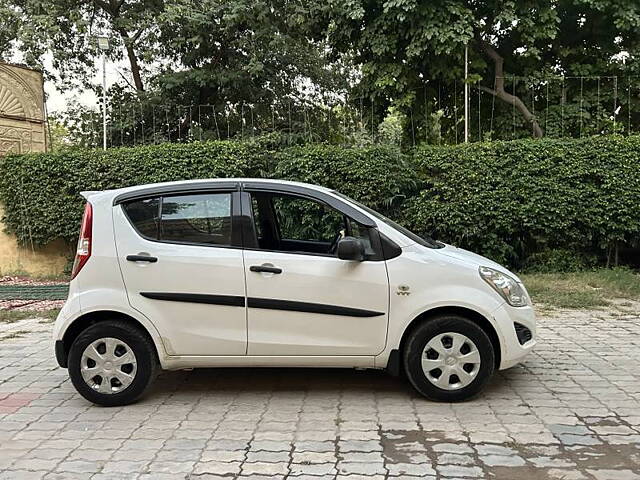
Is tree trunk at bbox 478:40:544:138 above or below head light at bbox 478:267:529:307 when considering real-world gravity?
above

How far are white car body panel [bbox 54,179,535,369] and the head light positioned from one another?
6 cm

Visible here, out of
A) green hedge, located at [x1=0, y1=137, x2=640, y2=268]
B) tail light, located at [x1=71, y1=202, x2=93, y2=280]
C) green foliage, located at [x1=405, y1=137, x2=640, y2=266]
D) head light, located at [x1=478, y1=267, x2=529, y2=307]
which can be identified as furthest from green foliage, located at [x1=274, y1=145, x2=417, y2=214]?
tail light, located at [x1=71, y1=202, x2=93, y2=280]

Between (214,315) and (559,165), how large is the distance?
7584 mm

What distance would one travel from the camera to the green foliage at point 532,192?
31.4 ft

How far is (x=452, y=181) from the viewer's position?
991cm

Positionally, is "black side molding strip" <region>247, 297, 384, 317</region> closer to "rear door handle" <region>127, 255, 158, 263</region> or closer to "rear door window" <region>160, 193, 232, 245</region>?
"rear door window" <region>160, 193, 232, 245</region>

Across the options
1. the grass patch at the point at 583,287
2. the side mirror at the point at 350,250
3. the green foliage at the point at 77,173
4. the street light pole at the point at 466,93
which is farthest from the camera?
the street light pole at the point at 466,93

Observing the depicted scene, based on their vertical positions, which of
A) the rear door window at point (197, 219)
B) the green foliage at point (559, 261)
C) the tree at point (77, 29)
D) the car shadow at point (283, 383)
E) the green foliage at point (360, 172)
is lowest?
the car shadow at point (283, 383)

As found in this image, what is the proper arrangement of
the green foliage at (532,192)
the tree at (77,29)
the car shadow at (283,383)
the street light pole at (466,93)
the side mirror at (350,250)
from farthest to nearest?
the tree at (77,29)
the street light pole at (466,93)
the green foliage at (532,192)
the car shadow at (283,383)
the side mirror at (350,250)

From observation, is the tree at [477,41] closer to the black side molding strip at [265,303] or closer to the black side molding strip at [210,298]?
the black side molding strip at [265,303]

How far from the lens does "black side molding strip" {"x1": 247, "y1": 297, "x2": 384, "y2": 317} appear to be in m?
4.17

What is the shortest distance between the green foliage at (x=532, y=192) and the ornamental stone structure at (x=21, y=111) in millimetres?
8009

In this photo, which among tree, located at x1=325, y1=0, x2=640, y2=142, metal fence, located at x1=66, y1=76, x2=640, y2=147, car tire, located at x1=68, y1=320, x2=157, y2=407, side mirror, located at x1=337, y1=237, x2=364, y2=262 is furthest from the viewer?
metal fence, located at x1=66, y1=76, x2=640, y2=147

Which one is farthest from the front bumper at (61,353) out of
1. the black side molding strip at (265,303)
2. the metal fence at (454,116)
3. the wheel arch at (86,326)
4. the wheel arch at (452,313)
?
the metal fence at (454,116)
